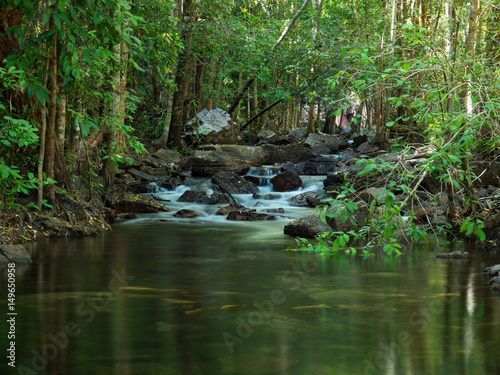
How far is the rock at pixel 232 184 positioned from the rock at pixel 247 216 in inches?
132

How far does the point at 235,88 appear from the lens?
3738 centimetres

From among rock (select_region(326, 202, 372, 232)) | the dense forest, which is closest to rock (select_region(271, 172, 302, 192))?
the dense forest

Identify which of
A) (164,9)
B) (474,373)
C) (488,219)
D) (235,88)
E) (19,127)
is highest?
(235,88)

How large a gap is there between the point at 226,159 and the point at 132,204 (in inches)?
260

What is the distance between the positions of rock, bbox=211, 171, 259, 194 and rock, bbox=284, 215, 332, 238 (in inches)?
239

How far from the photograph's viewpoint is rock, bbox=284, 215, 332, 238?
10.0m

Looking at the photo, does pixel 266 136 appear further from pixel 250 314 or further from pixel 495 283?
pixel 250 314

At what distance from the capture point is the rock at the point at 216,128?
899 inches

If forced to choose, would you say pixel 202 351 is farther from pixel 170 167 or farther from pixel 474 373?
pixel 170 167

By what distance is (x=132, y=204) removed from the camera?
1343 centimetres

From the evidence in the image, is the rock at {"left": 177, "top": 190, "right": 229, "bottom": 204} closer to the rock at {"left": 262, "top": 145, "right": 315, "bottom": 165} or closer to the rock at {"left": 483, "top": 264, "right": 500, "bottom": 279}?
the rock at {"left": 262, "top": 145, "right": 315, "bottom": 165}

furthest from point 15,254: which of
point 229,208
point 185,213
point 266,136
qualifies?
point 266,136

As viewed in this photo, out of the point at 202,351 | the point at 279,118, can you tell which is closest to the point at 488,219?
the point at 202,351

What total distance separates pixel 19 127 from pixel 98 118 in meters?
2.89
